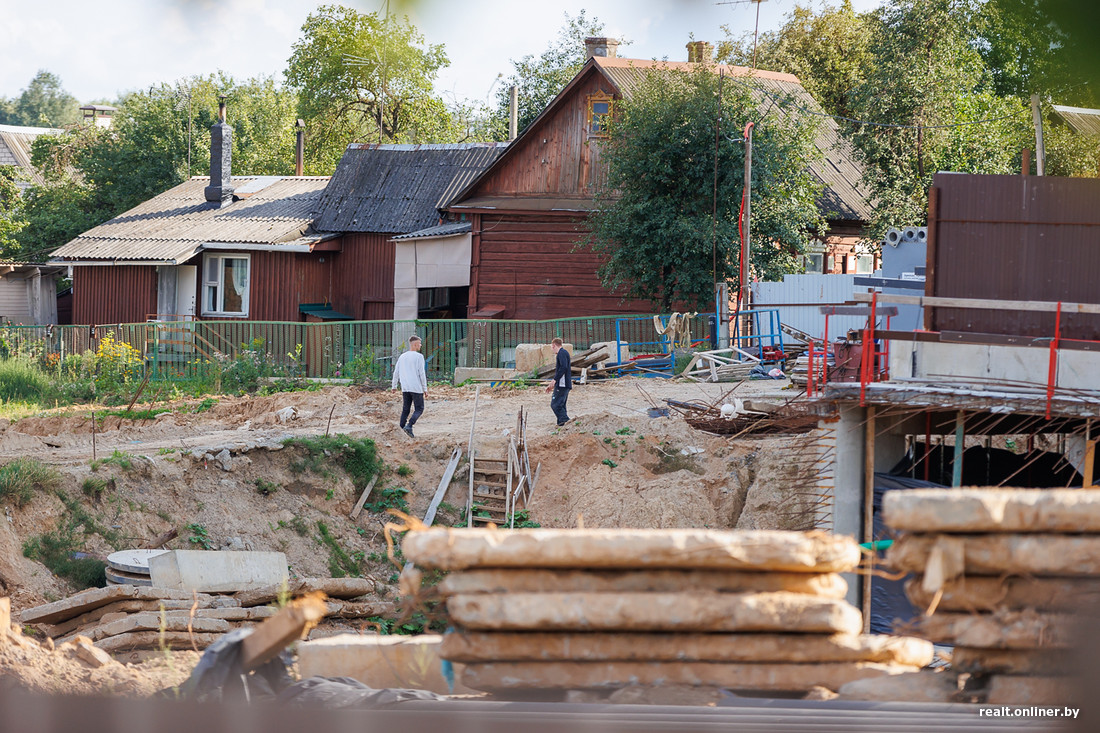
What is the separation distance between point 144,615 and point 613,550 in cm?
850

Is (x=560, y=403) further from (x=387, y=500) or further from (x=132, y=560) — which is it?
(x=132, y=560)

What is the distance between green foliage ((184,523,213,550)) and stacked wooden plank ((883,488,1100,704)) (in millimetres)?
12083

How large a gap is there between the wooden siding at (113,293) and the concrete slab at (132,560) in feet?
62.5

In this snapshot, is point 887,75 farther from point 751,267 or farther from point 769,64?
point 769,64

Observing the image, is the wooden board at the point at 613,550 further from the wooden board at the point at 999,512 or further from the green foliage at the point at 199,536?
the green foliage at the point at 199,536

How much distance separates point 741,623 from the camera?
148 inches

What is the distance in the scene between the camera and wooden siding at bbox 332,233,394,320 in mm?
29656

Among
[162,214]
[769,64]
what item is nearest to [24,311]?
[162,214]

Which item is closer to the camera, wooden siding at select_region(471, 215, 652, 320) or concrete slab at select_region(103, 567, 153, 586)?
concrete slab at select_region(103, 567, 153, 586)

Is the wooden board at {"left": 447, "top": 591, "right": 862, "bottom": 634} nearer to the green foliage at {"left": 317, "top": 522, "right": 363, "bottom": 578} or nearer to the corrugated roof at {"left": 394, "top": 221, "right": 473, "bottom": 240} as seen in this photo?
the green foliage at {"left": 317, "top": 522, "right": 363, "bottom": 578}

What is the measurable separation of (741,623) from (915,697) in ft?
2.24

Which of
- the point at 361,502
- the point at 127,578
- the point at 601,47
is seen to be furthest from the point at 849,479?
the point at 601,47

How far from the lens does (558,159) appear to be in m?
27.1

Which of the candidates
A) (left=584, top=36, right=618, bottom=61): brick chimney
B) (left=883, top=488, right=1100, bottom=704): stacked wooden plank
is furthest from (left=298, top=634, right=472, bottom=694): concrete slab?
(left=584, top=36, right=618, bottom=61): brick chimney
